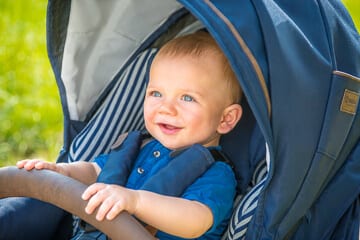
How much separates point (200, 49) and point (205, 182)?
0.44 metres

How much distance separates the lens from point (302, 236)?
2441 millimetres

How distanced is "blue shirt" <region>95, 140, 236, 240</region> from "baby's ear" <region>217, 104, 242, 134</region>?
0.14 metres

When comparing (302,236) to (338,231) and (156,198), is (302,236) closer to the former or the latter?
(338,231)

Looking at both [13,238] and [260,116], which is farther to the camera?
[13,238]

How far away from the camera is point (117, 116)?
286 cm

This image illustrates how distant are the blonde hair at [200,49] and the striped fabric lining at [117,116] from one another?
22 cm

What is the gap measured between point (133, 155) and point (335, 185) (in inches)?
27.3

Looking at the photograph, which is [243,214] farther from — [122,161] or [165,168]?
[122,161]

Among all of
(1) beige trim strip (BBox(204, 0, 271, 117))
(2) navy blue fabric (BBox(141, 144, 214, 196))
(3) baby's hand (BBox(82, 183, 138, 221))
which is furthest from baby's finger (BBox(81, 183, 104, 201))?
(1) beige trim strip (BBox(204, 0, 271, 117))

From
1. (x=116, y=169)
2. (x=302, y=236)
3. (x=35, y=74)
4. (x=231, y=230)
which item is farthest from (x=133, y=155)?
(x=35, y=74)

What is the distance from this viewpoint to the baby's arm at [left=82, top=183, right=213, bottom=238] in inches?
79.4

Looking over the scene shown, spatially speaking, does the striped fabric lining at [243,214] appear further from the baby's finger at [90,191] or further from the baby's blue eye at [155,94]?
the baby's finger at [90,191]

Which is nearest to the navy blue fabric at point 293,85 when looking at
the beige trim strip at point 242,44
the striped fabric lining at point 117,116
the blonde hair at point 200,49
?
the beige trim strip at point 242,44

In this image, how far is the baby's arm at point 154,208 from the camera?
202cm
